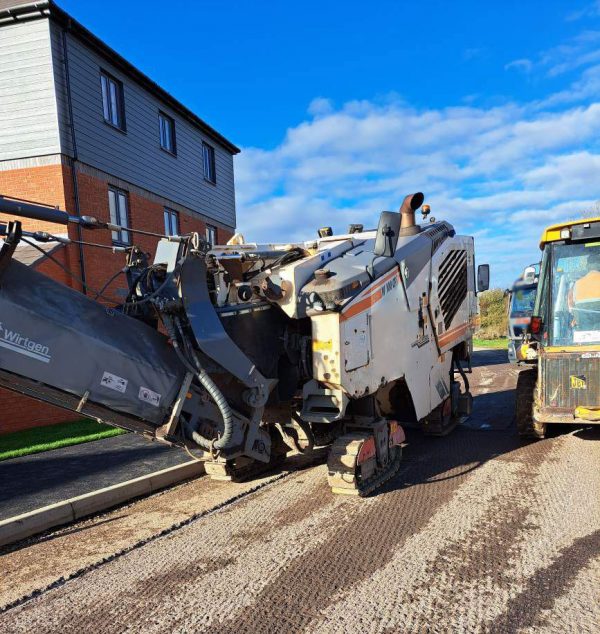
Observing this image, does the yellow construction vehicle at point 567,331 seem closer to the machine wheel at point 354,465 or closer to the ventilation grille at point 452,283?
the ventilation grille at point 452,283

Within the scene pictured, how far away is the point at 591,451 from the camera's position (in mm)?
6227

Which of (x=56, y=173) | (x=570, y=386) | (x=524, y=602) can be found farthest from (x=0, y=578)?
(x=56, y=173)

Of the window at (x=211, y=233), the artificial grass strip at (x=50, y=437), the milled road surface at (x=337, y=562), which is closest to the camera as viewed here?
the milled road surface at (x=337, y=562)

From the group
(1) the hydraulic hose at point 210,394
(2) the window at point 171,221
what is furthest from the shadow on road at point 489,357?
(1) the hydraulic hose at point 210,394

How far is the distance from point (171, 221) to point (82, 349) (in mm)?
11577

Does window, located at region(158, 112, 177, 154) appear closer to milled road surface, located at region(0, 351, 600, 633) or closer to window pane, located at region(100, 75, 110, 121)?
window pane, located at region(100, 75, 110, 121)

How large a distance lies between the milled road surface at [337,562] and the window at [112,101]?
9404 mm

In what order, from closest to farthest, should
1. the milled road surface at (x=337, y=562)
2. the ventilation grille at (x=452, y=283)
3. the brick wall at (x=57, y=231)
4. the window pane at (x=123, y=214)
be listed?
1. the milled road surface at (x=337, y=562)
2. the ventilation grille at (x=452, y=283)
3. the brick wall at (x=57, y=231)
4. the window pane at (x=123, y=214)

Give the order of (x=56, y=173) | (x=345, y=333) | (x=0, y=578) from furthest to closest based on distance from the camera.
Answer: (x=56, y=173)
(x=345, y=333)
(x=0, y=578)

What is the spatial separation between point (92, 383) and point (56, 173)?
804cm

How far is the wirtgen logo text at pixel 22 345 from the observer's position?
3170 millimetres

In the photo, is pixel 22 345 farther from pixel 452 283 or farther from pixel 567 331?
pixel 567 331

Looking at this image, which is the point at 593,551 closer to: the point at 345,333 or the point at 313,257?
the point at 345,333

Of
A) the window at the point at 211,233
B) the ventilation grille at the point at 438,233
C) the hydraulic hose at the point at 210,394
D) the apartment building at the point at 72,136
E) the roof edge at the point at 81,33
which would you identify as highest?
the roof edge at the point at 81,33
